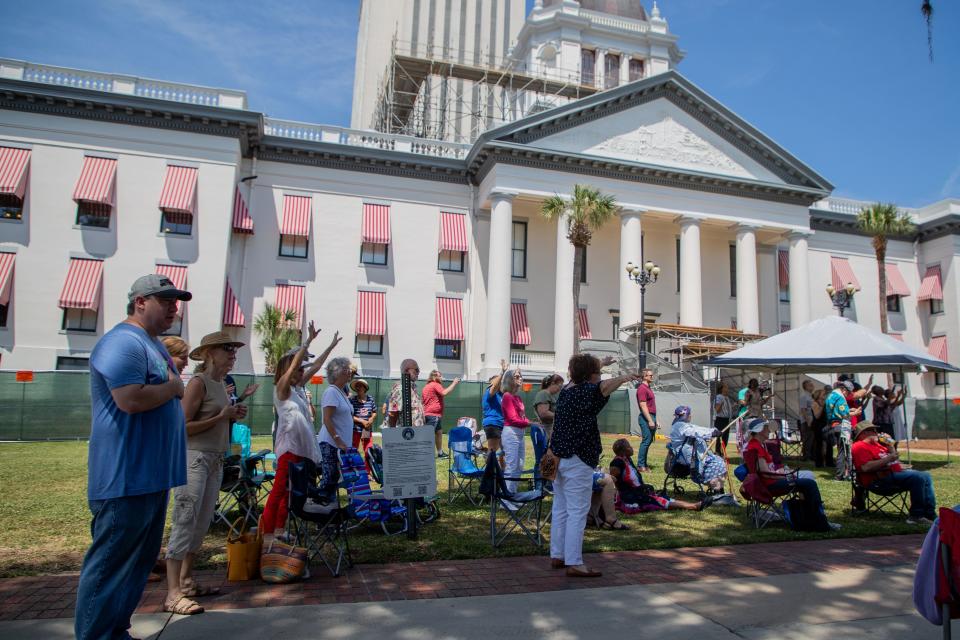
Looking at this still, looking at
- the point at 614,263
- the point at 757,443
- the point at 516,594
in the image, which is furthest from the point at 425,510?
the point at 614,263

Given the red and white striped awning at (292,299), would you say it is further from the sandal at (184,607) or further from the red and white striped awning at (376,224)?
the sandal at (184,607)

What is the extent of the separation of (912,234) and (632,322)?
20072 mm

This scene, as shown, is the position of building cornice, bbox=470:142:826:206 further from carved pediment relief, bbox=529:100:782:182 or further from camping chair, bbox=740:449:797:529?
camping chair, bbox=740:449:797:529

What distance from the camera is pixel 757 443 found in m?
8.55

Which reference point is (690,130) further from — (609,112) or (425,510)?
(425,510)

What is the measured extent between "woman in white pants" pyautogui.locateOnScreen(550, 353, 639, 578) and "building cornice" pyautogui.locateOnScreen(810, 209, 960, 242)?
34.8 m

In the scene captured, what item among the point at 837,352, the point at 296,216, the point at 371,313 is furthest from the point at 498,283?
the point at 837,352

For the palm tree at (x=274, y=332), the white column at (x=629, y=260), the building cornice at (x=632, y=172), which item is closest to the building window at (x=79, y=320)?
the palm tree at (x=274, y=332)

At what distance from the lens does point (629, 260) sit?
29953 mm

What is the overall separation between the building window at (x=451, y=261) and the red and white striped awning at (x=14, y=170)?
53.7ft

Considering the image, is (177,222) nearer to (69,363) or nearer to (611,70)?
(69,363)

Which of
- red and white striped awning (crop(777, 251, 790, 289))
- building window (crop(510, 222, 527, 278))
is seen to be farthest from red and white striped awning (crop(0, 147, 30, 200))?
red and white striped awning (crop(777, 251, 790, 289))

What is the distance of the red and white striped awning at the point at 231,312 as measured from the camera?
26391 millimetres

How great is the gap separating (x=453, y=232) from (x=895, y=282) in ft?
83.9
